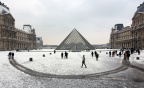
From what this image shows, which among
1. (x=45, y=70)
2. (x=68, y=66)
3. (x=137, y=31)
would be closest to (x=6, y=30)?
(x=137, y=31)

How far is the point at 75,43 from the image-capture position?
182 feet

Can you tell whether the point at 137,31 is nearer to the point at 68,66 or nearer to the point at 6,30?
the point at 6,30

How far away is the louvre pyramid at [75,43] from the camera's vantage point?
5328cm

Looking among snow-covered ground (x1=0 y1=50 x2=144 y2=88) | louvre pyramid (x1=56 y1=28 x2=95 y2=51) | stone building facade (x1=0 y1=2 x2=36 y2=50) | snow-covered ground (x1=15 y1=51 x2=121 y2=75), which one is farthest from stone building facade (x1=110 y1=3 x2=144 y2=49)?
snow-covered ground (x1=0 y1=50 x2=144 y2=88)

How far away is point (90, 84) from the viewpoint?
11047 mm

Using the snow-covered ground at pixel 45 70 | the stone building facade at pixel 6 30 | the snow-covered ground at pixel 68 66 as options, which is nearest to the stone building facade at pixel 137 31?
the stone building facade at pixel 6 30

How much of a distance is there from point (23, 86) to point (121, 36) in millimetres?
91997

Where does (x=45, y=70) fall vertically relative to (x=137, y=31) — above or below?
below

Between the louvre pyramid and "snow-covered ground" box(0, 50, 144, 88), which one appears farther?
the louvre pyramid

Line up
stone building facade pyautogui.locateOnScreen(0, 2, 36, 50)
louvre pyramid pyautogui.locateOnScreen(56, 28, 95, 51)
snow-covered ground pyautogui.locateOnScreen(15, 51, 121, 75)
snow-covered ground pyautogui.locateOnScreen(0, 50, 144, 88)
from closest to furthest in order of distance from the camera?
snow-covered ground pyautogui.locateOnScreen(0, 50, 144, 88) → snow-covered ground pyautogui.locateOnScreen(15, 51, 121, 75) → louvre pyramid pyautogui.locateOnScreen(56, 28, 95, 51) → stone building facade pyautogui.locateOnScreen(0, 2, 36, 50)

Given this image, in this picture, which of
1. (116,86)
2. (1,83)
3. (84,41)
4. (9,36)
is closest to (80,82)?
(116,86)

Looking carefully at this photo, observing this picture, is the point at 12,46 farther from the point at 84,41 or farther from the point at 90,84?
the point at 90,84

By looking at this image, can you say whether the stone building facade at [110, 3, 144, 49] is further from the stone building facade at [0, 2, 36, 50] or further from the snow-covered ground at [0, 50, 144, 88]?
the snow-covered ground at [0, 50, 144, 88]

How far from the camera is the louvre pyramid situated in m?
53.3
